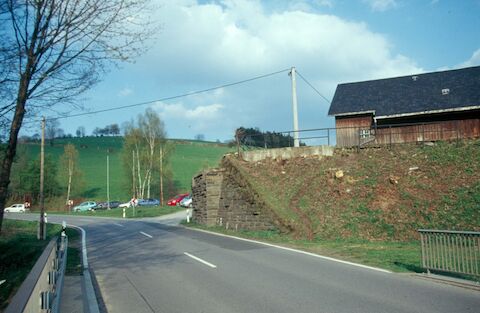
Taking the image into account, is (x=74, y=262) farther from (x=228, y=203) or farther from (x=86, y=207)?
(x=86, y=207)

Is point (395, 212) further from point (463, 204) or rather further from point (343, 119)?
point (343, 119)

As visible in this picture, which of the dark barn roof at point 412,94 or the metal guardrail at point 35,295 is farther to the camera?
the dark barn roof at point 412,94

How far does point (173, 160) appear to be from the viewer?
8462 cm

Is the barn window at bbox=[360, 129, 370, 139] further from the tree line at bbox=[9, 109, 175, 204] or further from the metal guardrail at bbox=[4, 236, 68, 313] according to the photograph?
the tree line at bbox=[9, 109, 175, 204]

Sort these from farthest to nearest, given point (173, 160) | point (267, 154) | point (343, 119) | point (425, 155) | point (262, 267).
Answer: point (173, 160) < point (343, 119) < point (267, 154) < point (425, 155) < point (262, 267)

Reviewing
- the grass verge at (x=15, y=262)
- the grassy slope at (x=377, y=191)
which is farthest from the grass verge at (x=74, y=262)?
the grassy slope at (x=377, y=191)

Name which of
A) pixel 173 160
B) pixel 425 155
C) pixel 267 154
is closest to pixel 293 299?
pixel 425 155

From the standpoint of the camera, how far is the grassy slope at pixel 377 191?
52.3 ft

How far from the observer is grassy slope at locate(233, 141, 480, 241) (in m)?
15.9

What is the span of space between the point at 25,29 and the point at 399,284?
29.6 ft

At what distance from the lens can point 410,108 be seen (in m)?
28.8

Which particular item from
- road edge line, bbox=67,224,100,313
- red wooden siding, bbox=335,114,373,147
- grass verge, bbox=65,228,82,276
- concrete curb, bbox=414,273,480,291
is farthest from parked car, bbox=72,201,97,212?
concrete curb, bbox=414,273,480,291

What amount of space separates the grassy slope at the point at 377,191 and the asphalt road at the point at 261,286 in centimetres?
483

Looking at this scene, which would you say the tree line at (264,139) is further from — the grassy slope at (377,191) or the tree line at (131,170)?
the tree line at (131,170)
